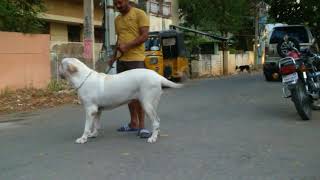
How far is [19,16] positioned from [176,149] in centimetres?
1193

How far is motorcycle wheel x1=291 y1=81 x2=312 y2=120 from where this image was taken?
10094 mm

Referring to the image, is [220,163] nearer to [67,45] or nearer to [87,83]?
[87,83]

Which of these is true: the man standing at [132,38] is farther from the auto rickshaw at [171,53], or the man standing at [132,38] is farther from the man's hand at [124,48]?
the auto rickshaw at [171,53]

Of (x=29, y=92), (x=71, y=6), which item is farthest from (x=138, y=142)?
(x=71, y=6)

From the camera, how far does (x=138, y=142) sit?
318 inches

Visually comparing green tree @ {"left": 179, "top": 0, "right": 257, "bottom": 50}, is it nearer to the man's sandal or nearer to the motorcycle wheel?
the motorcycle wheel

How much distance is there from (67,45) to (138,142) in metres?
14.1

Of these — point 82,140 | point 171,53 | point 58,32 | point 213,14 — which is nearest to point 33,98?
point 82,140

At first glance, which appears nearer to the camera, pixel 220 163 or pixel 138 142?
pixel 220 163

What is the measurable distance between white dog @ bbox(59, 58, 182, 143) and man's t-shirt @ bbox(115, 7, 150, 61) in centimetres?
62

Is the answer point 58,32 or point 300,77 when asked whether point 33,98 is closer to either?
point 300,77

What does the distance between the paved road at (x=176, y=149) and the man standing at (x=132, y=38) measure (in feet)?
1.42

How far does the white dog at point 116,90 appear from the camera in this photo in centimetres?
808

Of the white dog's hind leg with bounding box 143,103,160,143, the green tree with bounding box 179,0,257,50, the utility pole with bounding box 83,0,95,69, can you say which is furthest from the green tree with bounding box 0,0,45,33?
the green tree with bounding box 179,0,257,50
